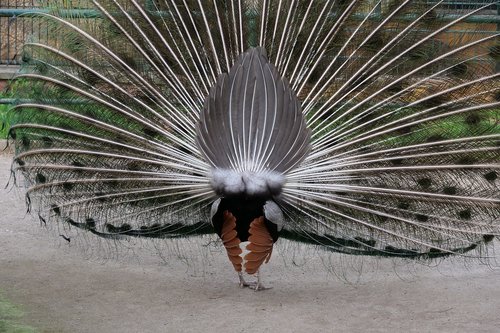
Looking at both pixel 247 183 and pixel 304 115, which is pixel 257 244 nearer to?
pixel 247 183

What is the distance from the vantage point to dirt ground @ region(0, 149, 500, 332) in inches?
213

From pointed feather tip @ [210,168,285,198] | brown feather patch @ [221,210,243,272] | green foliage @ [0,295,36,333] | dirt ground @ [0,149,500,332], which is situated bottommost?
green foliage @ [0,295,36,333]

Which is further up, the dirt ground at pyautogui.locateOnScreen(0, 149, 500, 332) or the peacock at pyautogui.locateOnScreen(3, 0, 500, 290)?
the peacock at pyautogui.locateOnScreen(3, 0, 500, 290)

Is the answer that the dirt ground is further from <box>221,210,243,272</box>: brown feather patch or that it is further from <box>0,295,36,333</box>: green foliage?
<box>0,295,36,333</box>: green foliage

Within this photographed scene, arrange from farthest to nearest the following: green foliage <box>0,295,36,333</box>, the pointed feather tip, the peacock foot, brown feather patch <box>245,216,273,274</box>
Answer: the peacock foot → brown feather patch <box>245,216,273,274</box> → the pointed feather tip → green foliage <box>0,295,36,333</box>

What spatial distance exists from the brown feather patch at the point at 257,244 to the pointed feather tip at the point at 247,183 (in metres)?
0.19

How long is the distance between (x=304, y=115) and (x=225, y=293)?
4.04 feet

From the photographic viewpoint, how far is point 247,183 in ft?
17.7

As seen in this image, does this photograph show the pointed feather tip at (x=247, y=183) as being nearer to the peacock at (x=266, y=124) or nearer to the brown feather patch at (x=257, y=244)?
the peacock at (x=266, y=124)

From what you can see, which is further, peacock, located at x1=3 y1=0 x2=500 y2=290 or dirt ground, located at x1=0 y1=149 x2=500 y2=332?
peacock, located at x1=3 y1=0 x2=500 y2=290

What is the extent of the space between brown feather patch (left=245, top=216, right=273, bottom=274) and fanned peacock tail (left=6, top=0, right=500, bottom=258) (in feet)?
0.69

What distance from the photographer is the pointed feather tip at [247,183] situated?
5.40 m

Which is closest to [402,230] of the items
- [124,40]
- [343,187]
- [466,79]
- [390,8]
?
A: [343,187]

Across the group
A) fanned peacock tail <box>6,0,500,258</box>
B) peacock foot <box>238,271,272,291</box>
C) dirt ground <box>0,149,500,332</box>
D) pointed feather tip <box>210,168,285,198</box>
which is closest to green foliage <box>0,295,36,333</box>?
dirt ground <box>0,149,500,332</box>
